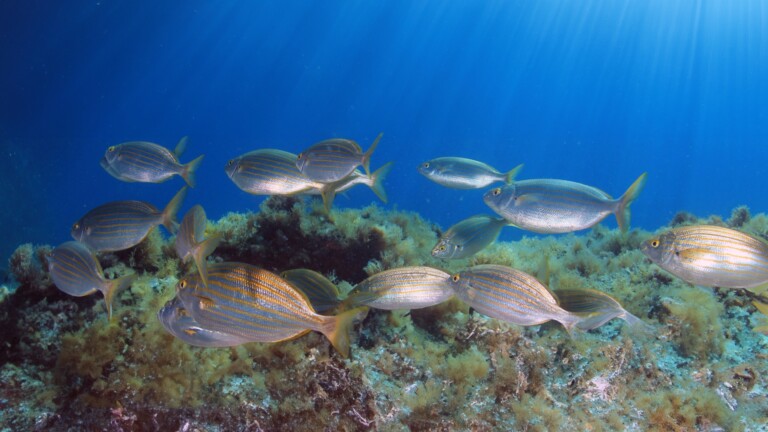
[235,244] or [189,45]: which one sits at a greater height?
[235,244]

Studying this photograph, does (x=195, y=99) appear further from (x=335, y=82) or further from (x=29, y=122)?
(x=29, y=122)

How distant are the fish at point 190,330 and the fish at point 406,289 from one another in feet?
3.48

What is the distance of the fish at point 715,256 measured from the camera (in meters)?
2.74

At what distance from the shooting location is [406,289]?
3227 mm

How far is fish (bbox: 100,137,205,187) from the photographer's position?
4531 millimetres

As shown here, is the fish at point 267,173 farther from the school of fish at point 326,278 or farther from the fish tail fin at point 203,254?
the fish tail fin at point 203,254

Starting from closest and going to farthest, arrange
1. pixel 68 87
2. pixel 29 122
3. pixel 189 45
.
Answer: pixel 29 122 → pixel 68 87 → pixel 189 45

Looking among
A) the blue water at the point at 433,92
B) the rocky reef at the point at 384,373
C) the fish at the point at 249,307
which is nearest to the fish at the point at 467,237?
the rocky reef at the point at 384,373

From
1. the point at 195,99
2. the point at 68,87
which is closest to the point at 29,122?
the point at 68,87

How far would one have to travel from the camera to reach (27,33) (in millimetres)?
40406

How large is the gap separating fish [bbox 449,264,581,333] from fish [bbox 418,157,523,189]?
266 cm

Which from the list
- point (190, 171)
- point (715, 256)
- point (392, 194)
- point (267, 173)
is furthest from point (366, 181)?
point (392, 194)

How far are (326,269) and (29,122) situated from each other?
2932 inches

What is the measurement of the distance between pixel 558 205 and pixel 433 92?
361ft
